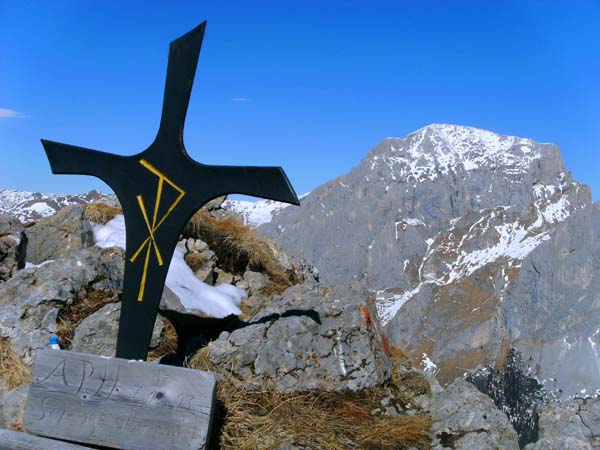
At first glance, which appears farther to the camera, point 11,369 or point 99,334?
point 99,334

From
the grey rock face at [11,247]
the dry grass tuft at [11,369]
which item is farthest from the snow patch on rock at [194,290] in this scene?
the dry grass tuft at [11,369]

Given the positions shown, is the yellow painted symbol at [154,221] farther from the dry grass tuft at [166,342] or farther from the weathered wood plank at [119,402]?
the dry grass tuft at [166,342]

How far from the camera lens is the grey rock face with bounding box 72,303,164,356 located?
7535 millimetres

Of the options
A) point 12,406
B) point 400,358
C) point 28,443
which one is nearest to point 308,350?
point 400,358

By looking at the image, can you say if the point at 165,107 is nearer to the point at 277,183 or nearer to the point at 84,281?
the point at 277,183

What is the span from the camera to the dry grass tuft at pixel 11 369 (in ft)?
23.3

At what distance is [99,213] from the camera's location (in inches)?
492

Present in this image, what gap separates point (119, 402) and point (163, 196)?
2432 mm

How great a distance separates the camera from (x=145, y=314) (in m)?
6.53

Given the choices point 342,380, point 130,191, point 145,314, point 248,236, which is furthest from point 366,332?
point 248,236

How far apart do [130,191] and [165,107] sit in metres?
1.15

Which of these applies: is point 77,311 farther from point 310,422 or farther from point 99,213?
point 99,213

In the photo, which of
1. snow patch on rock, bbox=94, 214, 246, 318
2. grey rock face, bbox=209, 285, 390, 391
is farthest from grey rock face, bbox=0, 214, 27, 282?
grey rock face, bbox=209, 285, 390, 391

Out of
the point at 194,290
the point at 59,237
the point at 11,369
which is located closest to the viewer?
the point at 11,369
